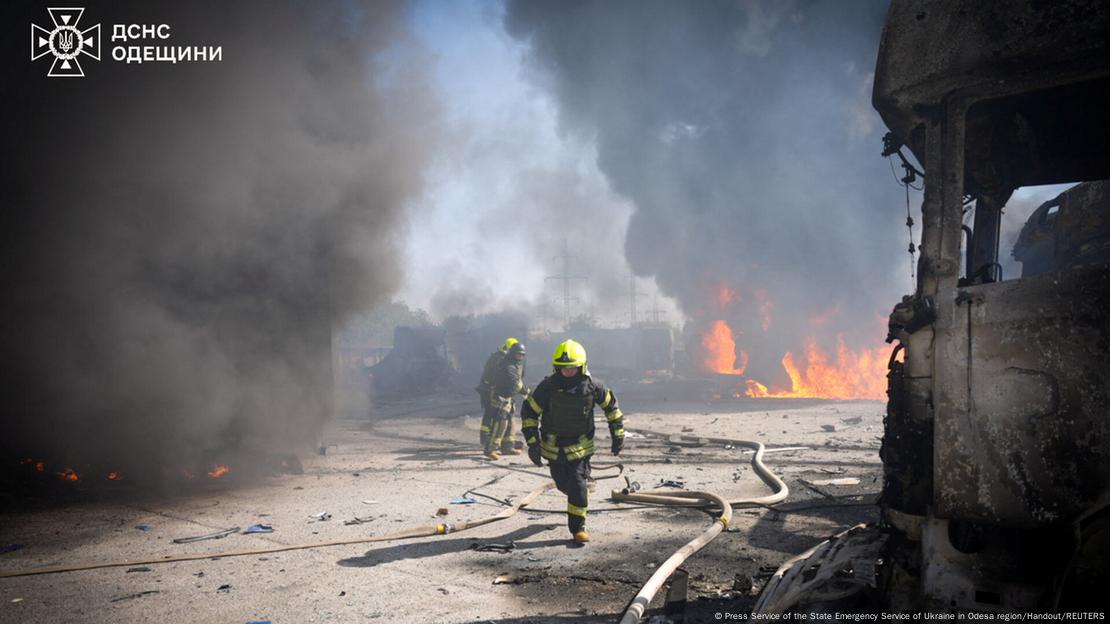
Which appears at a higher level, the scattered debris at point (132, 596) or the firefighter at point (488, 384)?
the firefighter at point (488, 384)

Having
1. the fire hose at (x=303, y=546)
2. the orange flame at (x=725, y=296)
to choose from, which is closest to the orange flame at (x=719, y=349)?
the orange flame at (x=725, y=296)

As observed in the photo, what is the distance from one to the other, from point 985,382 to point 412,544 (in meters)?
4.56

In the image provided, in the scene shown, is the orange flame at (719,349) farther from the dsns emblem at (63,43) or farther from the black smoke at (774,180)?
the dsns emblem at (63,43)

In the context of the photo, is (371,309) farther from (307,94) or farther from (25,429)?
(25,429)

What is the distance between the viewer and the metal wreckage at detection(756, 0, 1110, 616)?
2.03 metres

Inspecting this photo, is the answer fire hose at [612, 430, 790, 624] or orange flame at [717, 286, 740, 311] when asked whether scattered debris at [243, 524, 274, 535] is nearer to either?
fire hose at [612, 430, 790, 624]

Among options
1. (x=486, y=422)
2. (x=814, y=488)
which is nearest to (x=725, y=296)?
(x=486, y=422)

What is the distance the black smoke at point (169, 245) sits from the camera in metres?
8.19

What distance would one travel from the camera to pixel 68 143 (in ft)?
28.4

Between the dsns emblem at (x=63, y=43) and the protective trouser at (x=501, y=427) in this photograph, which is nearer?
the dsns emblem at (x=63, y=43)

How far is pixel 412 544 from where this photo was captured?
208 inches

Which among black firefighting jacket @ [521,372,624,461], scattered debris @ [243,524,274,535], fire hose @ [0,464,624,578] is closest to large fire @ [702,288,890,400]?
black firefighting jacket @ [521,372,624,461]

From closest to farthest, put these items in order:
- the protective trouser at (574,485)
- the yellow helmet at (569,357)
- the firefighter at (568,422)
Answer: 1. the protective trouser at (574,485)
2. the firefighter at (568,422)
3. the yellow helmet at (569,357)

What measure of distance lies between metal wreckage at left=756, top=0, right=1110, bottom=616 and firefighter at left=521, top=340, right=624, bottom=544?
2.83 m
